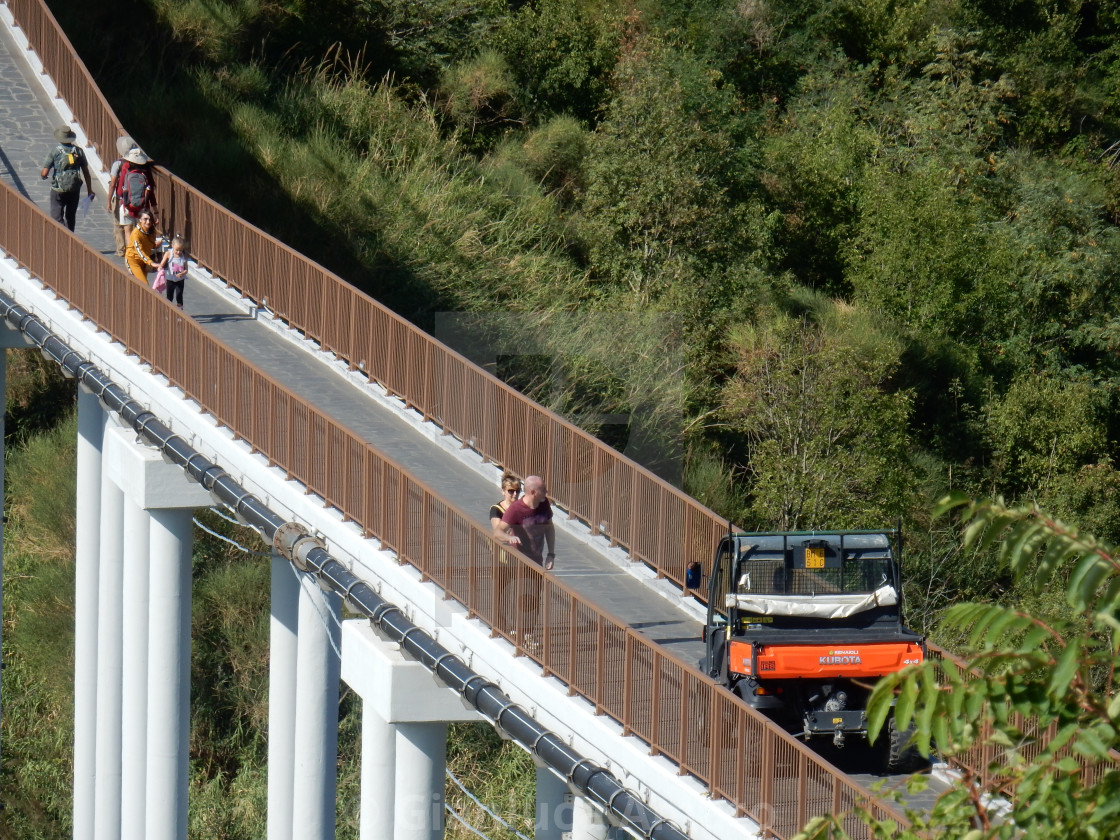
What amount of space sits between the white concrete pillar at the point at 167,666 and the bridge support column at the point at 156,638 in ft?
0.04

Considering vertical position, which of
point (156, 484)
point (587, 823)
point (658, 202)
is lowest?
point (587, 823)

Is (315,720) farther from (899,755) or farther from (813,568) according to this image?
(899,755)

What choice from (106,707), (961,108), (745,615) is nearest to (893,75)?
(961,108)

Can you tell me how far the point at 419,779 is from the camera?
13016 millimetres

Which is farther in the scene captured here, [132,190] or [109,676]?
[132,190]

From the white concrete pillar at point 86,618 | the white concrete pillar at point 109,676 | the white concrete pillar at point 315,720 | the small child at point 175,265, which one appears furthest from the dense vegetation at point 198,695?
the white concrete pillar at point 315,720

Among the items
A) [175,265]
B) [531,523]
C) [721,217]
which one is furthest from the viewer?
[721,217]

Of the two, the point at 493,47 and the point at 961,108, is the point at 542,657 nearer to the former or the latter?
the point at 493,47

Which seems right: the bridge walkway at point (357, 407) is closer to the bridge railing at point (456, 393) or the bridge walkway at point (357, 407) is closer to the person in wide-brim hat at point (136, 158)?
the bridge railing at point (456, 393)

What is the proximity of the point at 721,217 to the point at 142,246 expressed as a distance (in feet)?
50.9

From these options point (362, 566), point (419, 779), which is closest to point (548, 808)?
point (419, 779)

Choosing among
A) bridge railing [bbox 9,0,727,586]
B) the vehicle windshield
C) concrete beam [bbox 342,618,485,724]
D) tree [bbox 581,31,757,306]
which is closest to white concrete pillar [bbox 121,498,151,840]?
bridge railing [bbox 9,0,727,586]

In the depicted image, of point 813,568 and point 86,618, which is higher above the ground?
Answer: point 813,568

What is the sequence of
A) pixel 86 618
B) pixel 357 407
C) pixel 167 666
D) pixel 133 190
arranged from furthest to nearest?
1. pixel 86 618
2. pixel 133 190
3. pixel 357 407
4. pixel 167 666
